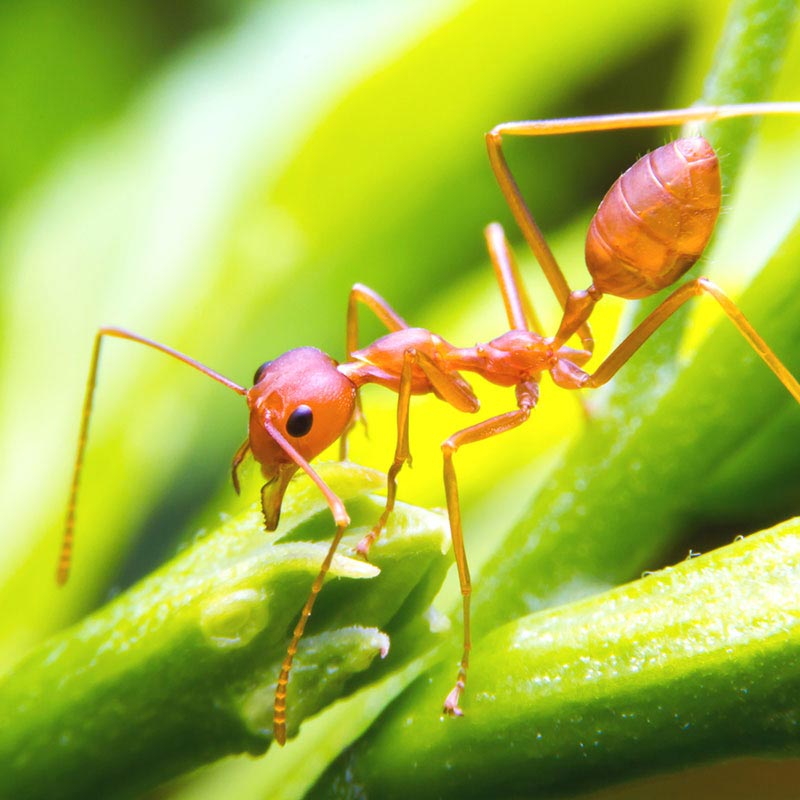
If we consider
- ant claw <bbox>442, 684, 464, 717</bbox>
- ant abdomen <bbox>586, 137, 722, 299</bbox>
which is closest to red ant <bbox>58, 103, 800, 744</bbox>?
ant abdomen <bbox>586, 137, 722, 299</bbox>

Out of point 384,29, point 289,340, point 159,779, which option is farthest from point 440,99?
point 159,779

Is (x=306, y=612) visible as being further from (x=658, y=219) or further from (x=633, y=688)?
(x=658, y=219)

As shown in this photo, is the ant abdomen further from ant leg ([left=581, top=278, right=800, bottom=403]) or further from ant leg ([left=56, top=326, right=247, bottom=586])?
ant leg ([left=56, top=326, right=247, bottom=586])

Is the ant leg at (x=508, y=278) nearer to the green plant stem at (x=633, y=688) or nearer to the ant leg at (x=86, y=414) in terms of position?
the ant leg at (x=86, y=414)

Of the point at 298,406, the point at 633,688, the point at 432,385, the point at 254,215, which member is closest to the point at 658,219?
the point at 432,385

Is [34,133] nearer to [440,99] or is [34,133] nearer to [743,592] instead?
[440,99]

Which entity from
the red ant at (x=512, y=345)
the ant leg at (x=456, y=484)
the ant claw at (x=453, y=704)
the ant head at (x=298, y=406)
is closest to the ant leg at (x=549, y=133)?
the red ant at (x=512, y=345)
